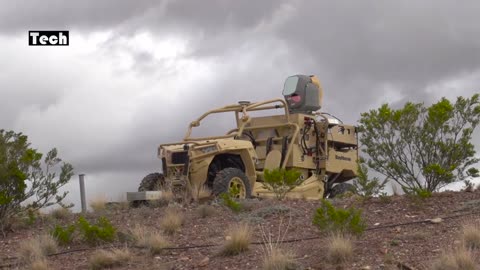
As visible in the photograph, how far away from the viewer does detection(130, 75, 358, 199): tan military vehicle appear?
1886cm

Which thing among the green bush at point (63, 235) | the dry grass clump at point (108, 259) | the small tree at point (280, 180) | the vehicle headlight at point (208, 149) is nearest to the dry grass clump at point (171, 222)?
the green bush at point (63, 235)

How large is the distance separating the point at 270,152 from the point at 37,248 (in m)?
8.68

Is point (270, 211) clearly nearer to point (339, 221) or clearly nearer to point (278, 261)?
point (339, 221)

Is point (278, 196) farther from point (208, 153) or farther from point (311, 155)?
point (311, 155)

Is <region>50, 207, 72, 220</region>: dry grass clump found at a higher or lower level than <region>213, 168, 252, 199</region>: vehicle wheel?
lower

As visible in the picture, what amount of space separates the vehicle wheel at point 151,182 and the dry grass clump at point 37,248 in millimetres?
5718

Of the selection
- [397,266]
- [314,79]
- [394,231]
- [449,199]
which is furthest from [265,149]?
[397,266]

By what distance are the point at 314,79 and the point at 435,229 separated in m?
10.9

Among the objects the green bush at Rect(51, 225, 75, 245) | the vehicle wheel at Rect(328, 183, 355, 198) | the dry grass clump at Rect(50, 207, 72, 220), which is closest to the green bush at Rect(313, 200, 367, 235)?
the green bush at Rect(51, 225, 75, 245)

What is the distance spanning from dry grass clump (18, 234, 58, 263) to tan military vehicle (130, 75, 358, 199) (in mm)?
3976

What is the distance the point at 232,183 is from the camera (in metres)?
18.4

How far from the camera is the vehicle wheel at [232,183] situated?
18.0m

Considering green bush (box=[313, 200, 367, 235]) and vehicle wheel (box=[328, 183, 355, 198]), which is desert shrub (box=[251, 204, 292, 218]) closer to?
green bush (box=[313, 200, 367, 235])

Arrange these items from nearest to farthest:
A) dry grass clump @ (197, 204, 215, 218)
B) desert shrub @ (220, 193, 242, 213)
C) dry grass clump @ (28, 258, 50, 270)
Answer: dry grass clump @ (28, 258, 50, 270) < desert shrub @ (220, 193, 242, 213) < dry grass clump @ (197, 204, 215, 218)
